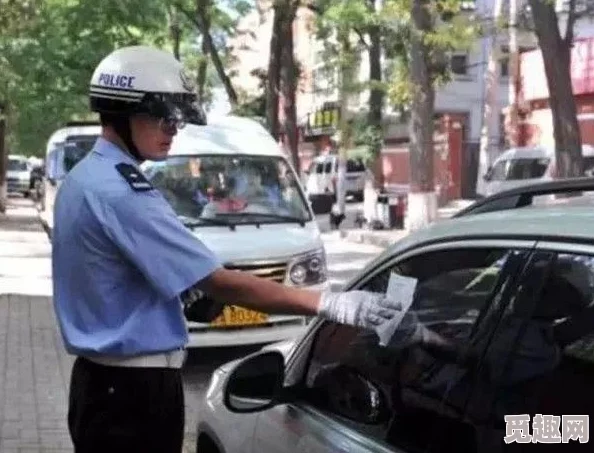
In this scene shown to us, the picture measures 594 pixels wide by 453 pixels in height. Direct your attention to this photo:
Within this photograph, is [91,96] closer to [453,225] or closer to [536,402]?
[453,225]

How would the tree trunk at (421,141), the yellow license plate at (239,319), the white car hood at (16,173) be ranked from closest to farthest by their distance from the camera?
the yellow license plate at (239,319) → the tree trunk at (421,141) → the white car hood at (16,173)

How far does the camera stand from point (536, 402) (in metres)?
2.16

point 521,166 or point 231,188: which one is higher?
point 231,188

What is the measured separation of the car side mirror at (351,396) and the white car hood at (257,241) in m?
5.09

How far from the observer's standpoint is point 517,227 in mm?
2357

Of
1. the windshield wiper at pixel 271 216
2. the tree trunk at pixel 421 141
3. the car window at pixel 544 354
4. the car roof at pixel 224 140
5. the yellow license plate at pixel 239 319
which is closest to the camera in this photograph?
the car window at pixel 544 354

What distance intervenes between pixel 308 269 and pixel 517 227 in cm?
614

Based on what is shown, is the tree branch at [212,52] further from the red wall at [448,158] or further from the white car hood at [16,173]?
the white car hood at [16,173]

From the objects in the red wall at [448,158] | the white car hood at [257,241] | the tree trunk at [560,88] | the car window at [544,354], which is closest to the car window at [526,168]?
the red wall at [448,158]

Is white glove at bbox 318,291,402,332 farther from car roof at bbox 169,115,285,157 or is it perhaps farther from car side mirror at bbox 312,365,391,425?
car roof at bbox 169,115,285,157

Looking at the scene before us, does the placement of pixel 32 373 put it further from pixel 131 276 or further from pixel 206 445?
pixel 131 276

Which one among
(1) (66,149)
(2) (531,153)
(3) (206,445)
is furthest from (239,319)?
(2) (531,153)

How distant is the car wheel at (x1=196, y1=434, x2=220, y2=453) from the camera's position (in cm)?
362

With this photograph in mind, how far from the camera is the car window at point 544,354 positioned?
2.11 m
